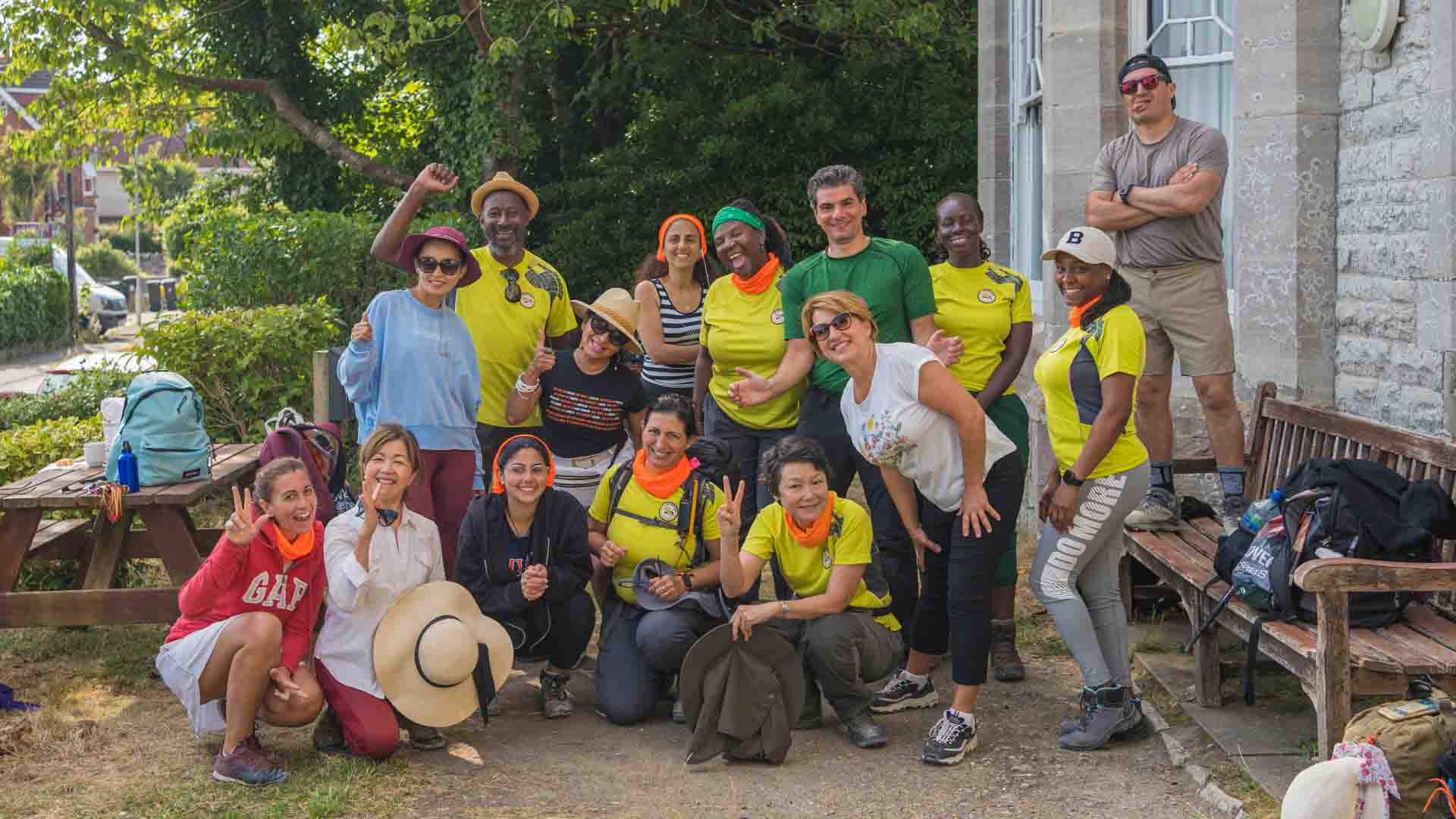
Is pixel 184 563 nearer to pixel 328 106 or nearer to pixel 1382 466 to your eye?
pixel 1382 466

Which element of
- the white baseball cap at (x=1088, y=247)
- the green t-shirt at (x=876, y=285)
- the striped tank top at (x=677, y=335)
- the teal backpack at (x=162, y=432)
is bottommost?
the teal backpack at (x=162, y=432)

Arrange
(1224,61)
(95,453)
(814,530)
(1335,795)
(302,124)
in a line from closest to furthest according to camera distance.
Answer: (1335,795) → (814,530) → (95,453) → (1224,61) → (302,124)

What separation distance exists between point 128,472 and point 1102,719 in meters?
3.94

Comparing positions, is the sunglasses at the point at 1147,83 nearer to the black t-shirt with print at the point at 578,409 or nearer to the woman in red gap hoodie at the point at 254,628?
the black t-shirt with print at the point at 578,409

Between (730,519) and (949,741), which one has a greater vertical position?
(730,519)

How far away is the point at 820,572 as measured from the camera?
5.35 m

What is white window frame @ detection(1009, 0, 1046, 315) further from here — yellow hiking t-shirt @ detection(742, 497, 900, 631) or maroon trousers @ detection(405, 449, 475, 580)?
maroon trousers @ detection(405, 449, 475, 580)

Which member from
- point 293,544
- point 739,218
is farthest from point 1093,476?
point 293,544

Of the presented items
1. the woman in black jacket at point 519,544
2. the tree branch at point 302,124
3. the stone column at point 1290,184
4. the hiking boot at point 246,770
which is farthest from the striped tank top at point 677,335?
the tree branch at point 302,124

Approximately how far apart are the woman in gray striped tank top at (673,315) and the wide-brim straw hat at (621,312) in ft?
0.20

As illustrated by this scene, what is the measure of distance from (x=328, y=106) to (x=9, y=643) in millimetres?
8124

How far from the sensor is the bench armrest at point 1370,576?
4242 mm

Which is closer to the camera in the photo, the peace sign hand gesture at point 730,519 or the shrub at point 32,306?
the peace sign hand gesture at point 730,519

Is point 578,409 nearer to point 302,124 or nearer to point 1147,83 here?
point 1147,83
